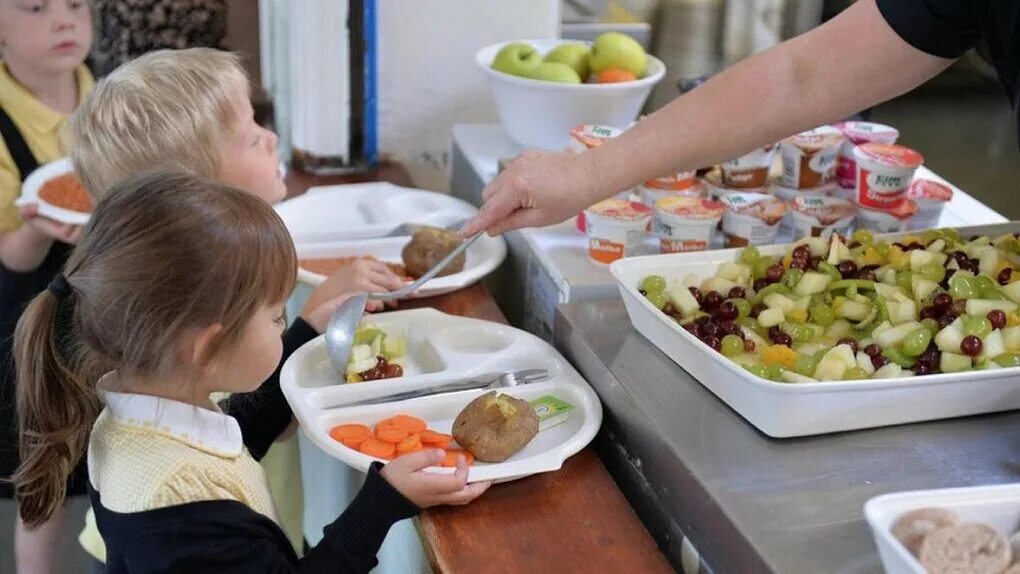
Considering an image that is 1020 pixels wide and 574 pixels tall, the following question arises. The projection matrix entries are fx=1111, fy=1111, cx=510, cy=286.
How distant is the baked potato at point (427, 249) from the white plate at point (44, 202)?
15.9 inches

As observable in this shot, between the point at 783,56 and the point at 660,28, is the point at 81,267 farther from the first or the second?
the point at 660,28

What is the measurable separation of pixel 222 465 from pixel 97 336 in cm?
16

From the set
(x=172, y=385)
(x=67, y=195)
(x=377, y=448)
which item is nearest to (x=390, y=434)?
(x=377, y=448)

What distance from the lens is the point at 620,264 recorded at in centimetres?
120

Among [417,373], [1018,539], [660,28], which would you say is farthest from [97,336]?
[660,28]

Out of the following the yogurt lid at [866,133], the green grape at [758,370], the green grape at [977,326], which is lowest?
the green grape at [758,370]

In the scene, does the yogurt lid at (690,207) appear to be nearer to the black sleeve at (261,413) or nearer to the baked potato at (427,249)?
the baked potato at (427,249)

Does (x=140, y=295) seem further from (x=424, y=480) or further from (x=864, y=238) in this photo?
(x=864, y=238)

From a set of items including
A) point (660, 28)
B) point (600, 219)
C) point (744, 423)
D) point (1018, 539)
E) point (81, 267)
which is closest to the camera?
point (1018, 539)

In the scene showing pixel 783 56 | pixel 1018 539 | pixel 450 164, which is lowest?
pixel 450 164

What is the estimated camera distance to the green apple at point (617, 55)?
168 cm

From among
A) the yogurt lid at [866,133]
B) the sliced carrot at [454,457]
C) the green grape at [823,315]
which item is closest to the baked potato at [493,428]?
the sliced carrot at [454,457]

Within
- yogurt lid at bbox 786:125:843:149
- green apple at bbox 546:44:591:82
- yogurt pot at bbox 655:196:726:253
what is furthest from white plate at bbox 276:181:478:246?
yogurt lid at bbox 786:125:843:149

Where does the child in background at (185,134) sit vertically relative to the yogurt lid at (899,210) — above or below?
above
